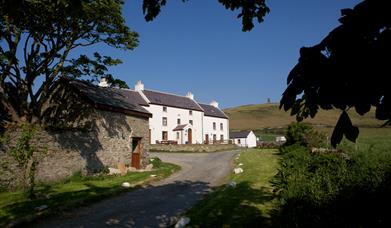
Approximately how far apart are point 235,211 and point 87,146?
12390mm

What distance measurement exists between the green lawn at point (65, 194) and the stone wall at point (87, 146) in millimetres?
787

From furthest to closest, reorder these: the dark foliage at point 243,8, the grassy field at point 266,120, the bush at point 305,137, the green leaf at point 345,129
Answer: the grassy field at point 266,120 < the bush at point 305,137 < the dark foliage at point 243,8 < the green leaf at point 345,129

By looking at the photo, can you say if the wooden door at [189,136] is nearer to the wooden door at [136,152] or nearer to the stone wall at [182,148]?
the stone wall at [182,148]

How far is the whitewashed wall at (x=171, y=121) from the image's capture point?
50094 millimetres

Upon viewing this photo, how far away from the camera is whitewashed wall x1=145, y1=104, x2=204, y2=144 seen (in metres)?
50.1

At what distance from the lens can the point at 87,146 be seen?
2009cm

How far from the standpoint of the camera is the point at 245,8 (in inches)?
195

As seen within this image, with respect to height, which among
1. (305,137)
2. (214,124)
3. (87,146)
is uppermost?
(214,124)

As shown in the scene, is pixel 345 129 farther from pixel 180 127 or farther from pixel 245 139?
pixel 245 139

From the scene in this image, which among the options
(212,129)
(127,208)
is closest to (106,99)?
(127,208)

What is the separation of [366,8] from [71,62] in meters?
19.9

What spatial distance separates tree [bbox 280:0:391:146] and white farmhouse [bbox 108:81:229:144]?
44.9 m

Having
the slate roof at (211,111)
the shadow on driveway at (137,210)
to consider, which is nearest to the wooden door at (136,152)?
the shadow on driveway at (137,210)

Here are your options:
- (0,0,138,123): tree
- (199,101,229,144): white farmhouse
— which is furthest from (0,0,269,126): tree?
(199,101,229,144): white farmhouse
